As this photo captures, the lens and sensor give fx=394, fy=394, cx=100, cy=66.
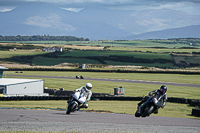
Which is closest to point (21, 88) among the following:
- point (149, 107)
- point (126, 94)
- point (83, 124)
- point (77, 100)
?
point (126, 94)

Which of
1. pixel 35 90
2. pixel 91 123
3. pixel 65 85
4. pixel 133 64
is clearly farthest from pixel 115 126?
pixel 133 64

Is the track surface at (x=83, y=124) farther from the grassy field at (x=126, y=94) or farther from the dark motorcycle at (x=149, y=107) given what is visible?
the grassy field at (x=126, y=94)

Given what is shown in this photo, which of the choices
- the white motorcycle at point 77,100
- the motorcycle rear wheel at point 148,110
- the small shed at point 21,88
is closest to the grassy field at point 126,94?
the small shed at point 21,88

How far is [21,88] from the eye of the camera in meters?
54.8

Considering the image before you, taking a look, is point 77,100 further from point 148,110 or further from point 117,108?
point 117,108

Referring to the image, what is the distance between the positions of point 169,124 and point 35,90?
3713cm

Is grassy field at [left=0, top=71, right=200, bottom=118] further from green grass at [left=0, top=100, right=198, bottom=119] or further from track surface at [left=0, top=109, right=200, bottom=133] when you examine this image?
track surface at [left=0, top=109, right=200, bottom=133]

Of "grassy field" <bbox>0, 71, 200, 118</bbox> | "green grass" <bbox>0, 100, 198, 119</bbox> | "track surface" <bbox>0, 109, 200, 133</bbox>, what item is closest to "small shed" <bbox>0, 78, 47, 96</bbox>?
"grassy field" <bbox>0, 71, 200, 118</bbox>

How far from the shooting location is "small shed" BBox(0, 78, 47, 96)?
171 ft

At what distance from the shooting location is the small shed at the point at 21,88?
171 ft

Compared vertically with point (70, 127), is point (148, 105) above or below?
above

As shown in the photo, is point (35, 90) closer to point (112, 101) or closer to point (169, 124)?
point (112, 101)

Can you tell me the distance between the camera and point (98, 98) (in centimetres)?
4419

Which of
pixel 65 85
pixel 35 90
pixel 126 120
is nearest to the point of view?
pixel 126 120
